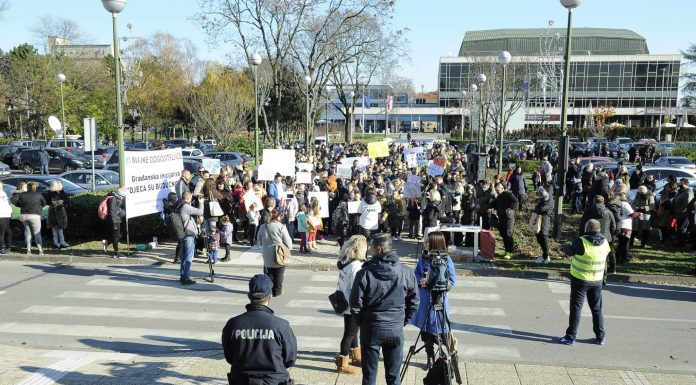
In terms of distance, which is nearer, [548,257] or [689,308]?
[689,308]

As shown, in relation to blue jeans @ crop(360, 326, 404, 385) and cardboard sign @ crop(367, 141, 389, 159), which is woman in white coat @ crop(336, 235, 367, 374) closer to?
blue jeans @ crop(360, 326, 404, 385)

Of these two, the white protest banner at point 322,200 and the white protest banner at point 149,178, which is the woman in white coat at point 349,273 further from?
the white protest banner at point 322,200

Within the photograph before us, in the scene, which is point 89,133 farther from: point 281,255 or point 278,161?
point 281,255

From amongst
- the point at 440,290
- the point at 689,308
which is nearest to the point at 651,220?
the point at 689,308

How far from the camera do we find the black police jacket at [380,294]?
5.62m

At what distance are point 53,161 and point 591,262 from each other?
3530 cm

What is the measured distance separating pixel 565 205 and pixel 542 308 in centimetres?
1293

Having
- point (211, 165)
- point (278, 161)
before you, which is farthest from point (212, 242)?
point (211, 165)

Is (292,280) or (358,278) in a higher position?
(358,278)

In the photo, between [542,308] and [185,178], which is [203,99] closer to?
[185,178]

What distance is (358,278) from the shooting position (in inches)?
223

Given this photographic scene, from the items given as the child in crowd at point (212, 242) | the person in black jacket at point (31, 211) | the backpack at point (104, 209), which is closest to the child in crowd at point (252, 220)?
the child in crowd at point (212, 242)

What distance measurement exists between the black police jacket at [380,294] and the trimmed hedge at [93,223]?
37.7 ft

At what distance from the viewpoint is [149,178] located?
13992 mm
